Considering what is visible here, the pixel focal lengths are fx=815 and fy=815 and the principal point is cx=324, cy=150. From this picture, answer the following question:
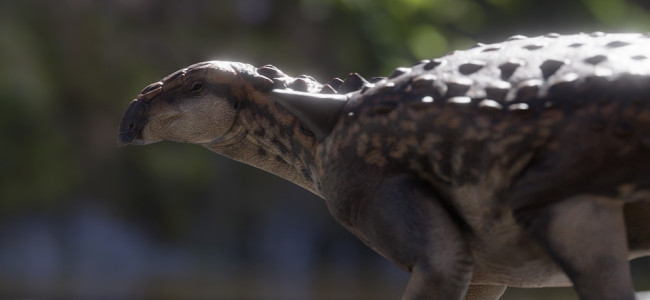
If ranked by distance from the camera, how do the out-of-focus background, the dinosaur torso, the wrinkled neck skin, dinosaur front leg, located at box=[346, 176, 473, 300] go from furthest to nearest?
the out-of-focus background
the wrinkled neck skin
dinosaur front leg, located at box=[346, 176, 473, 300]
the dinosaur torso

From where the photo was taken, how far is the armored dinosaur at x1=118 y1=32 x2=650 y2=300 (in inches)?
49.0

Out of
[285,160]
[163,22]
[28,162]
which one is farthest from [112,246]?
[285,160]

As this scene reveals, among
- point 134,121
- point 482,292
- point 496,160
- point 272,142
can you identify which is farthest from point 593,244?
point 134,121

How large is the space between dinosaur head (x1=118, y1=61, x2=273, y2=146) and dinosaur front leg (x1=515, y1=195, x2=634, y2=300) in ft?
2.38

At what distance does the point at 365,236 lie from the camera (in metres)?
1.52

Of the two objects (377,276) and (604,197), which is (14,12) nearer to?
(377,276)

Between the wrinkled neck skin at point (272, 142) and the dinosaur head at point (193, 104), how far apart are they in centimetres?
3

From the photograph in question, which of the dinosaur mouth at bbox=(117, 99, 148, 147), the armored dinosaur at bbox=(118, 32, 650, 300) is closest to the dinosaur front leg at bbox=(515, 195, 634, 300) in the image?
the armored dinosaur at bbox=(118, 32, 650, 300)

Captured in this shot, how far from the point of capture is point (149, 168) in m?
11.0

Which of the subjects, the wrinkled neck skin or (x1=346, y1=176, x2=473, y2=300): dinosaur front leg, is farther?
the wrinkled neck skin

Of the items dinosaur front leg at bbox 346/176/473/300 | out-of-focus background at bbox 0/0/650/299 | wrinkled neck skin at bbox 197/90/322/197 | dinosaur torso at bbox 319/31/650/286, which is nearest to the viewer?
dinosaur torso at bbox 319/31/650/286

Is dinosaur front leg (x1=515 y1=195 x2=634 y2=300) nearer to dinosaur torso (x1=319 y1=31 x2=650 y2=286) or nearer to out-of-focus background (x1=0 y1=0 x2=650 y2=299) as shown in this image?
dinosaur torso (x1=319 y1=31 x2=650 y2=286)

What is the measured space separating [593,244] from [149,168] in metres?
10.2

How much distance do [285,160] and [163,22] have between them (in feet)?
30.6
